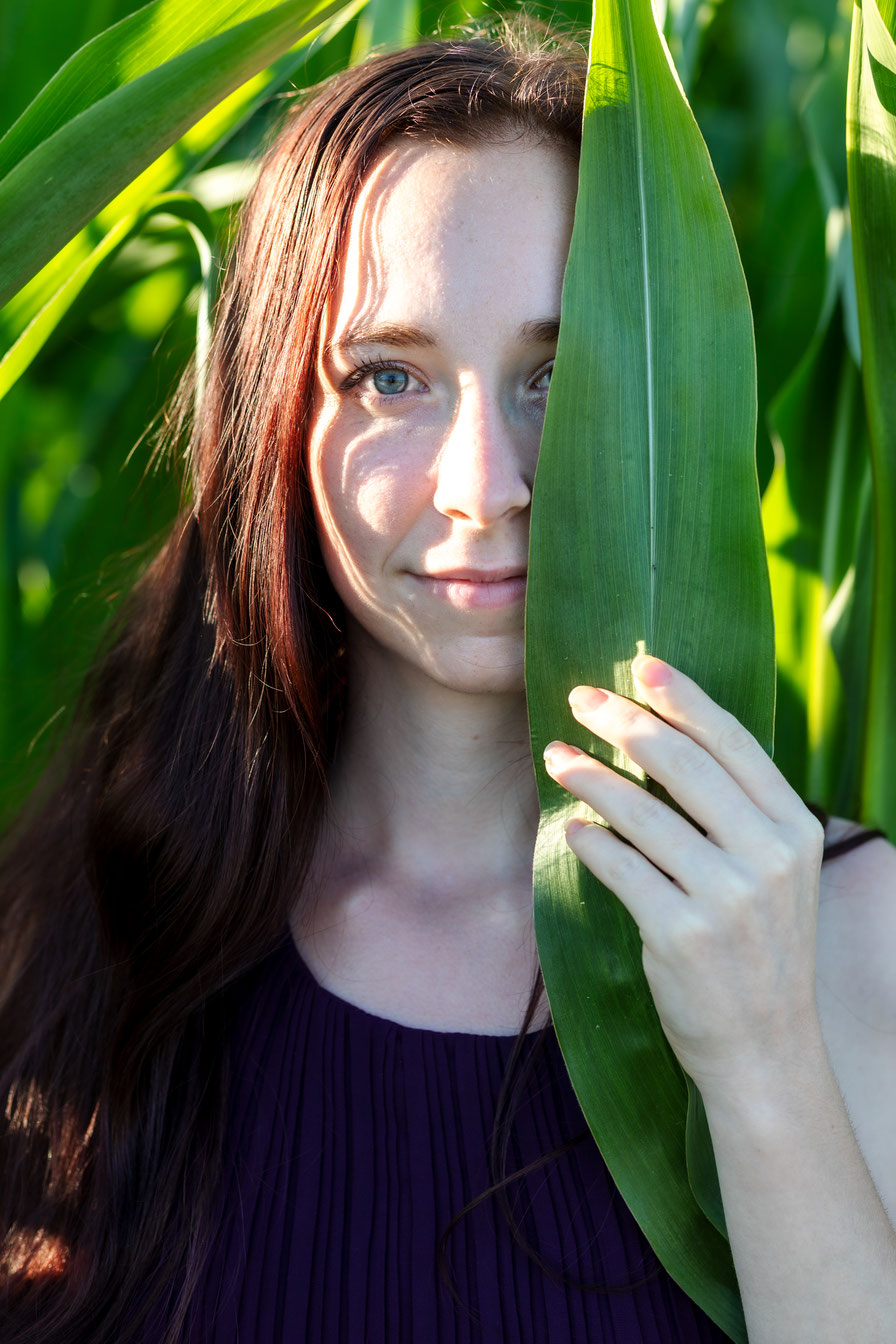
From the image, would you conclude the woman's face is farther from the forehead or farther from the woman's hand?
the woman's hand

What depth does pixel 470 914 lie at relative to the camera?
2.89ft

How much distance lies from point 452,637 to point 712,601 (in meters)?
0.19

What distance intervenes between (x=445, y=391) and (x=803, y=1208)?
497 mm

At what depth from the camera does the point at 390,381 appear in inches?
29.2

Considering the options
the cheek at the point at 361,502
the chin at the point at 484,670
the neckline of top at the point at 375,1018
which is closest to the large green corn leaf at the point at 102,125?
the cheek at the point at 361,502

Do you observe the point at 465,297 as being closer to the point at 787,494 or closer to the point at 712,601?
the point at 712,601

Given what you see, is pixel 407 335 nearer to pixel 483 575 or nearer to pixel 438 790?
pixel 483 575

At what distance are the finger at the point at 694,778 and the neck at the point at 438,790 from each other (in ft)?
0.94

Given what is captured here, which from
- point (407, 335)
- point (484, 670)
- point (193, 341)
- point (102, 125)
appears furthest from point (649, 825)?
point (193, 341)

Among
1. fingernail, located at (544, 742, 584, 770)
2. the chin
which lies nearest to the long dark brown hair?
the chin

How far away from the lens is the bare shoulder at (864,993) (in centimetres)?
71

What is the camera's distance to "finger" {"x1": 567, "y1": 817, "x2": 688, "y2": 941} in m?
0.56

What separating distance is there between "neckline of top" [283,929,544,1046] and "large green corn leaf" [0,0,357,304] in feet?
1.69

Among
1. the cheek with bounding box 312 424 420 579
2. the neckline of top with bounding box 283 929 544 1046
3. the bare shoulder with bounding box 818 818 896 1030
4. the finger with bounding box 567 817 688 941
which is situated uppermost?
the cheek with bounding box 312 424 420 579
